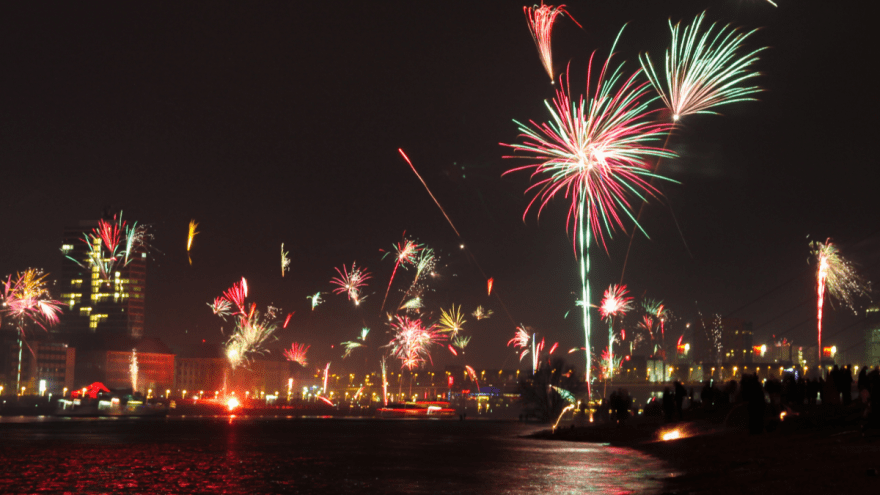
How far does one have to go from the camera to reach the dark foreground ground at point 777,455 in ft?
68.2

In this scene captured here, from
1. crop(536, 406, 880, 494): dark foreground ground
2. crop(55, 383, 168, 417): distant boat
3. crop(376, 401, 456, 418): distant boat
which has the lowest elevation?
crop(376, 401, 456, 418): distant boat

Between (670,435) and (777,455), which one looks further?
(670,435)

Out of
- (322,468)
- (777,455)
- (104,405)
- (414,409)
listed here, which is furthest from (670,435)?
(414,409)

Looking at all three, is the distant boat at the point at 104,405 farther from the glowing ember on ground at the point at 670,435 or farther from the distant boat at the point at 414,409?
the glowing ember on ground at the point at 670,435

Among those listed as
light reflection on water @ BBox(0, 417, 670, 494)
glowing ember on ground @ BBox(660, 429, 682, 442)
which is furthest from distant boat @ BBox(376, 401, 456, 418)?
glowing ember on ground @ BBox(660, 429, 682, 442)

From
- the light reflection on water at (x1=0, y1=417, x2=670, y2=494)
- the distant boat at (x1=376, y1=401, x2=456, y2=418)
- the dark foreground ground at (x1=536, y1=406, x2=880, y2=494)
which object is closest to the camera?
the dark foreground ground at (x1=536, y1=406, x2=880, y2=494)

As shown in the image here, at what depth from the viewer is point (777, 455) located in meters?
27.0

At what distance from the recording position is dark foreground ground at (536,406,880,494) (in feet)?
68.2

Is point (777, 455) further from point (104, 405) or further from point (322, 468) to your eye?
point (104, 405)

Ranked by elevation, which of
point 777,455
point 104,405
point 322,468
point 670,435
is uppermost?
point 777,455

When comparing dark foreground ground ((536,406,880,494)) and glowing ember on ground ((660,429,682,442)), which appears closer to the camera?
dark foreground ground ((536,406,880,494))

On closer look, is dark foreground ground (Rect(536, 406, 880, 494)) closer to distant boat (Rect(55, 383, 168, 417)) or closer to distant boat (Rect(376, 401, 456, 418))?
distant boat (Rect(55, 383, 168, 417))

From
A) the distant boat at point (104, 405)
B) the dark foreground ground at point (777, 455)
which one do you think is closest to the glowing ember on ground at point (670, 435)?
the dark foreground ground at point (777, 455)

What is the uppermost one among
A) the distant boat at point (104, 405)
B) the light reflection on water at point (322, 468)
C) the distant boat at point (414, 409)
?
the light reflection on water at point (322, 468)
